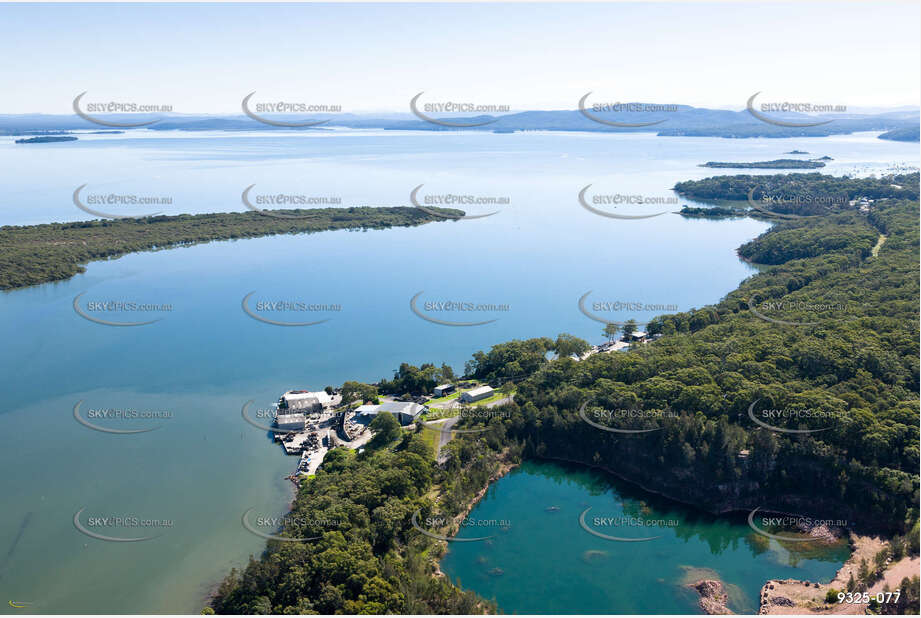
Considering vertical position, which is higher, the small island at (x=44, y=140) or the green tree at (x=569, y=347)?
the small island at (x=44, y=140)

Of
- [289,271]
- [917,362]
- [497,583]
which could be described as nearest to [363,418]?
[497,583]

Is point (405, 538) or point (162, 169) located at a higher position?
point (162, 169)

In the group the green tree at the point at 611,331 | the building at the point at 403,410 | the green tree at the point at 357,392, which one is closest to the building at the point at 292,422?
the green tree at the point at 357,392

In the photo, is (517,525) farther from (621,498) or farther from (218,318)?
(218,318)

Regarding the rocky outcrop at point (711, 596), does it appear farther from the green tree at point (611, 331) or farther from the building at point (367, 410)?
the green tree at point (611, 331)

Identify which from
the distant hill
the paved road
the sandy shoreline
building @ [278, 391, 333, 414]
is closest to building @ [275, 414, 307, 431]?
building @ [278, 391, 333, 414]

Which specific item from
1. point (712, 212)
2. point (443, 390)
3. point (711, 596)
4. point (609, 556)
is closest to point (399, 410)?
point (443, 390)
